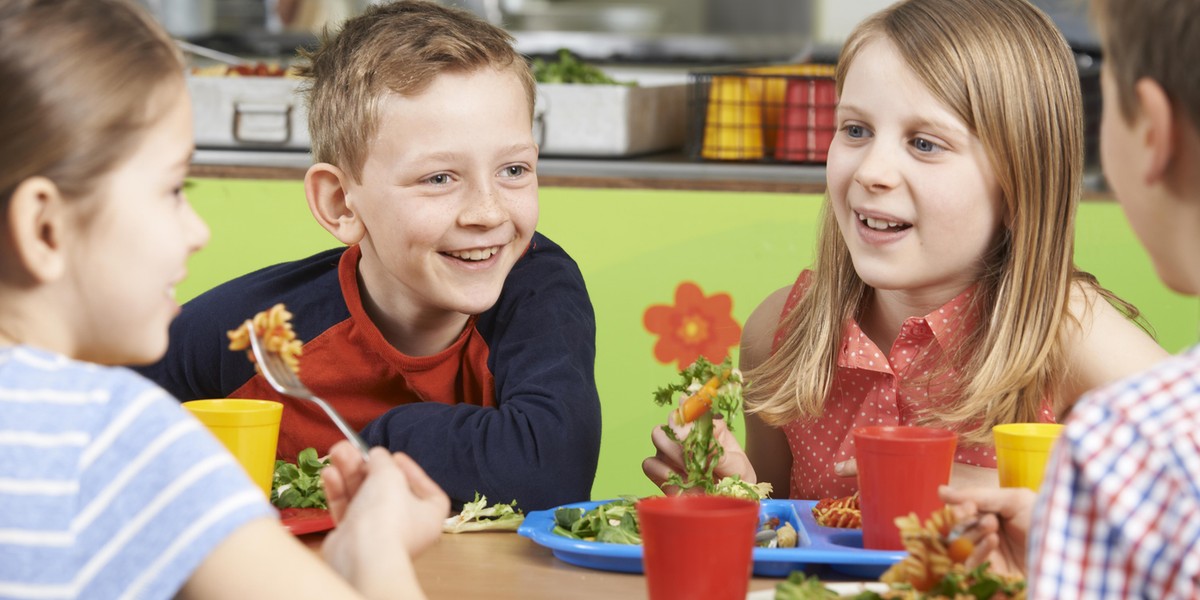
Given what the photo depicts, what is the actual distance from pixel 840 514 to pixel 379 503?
430 mm

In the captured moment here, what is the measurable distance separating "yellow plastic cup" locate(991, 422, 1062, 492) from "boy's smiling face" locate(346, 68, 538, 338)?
2.06 feet

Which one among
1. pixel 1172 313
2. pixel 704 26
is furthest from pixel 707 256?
pixel 704 26

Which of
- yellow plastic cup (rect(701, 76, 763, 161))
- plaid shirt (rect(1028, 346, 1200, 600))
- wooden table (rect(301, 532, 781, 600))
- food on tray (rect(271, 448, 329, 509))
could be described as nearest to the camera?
plaid shirt (rect(1028, 346, 1200, 600))

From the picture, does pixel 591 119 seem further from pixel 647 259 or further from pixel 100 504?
pixel 100 504

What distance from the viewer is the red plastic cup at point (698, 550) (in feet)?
2.67

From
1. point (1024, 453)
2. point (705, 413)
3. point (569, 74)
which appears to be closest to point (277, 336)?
point (705, 413)

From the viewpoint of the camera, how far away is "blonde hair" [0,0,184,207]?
0.75m

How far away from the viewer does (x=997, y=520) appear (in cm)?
90

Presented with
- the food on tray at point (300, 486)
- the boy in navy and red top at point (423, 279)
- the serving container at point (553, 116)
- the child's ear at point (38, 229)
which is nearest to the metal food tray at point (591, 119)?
the serving container at point (553, 116)

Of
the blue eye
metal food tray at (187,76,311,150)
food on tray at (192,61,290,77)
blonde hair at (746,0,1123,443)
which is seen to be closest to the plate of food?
blonde hair at (746,0,1123,443)

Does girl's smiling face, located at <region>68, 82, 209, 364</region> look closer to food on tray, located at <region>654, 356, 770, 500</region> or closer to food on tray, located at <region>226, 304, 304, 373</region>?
food on tray, located at <region>226, 304, 304, 373</region>

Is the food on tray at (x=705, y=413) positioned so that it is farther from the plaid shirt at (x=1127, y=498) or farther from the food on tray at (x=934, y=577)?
the plaid shirt at (x=1127, y=498)

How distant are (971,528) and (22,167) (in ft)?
2.03

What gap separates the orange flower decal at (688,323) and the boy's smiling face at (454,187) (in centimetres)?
93
